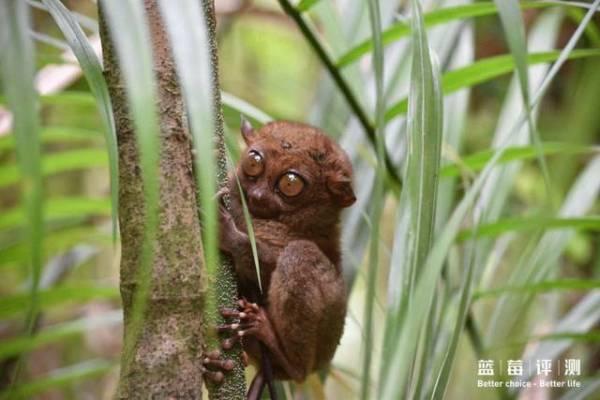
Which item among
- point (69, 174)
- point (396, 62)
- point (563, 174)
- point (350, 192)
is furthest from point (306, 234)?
point (69, 174)

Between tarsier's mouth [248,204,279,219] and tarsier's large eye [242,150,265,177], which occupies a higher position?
tarsier's large eye [242,150,265,177]

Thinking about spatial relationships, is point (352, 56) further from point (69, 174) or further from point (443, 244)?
point (69, 174)

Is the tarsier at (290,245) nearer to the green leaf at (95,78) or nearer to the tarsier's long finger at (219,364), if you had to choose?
the tarsier's long finger at (219,364)

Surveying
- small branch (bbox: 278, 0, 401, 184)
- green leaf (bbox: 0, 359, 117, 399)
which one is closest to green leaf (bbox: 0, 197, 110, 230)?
green leaf (bbox: 0, 359, 117, 399)

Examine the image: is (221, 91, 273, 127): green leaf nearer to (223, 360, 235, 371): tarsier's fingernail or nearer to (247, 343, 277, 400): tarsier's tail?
(247, 343, 277, 400): tarsier's tail

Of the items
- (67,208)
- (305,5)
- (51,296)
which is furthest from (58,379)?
(305,5)

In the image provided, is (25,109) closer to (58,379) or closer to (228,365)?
(228,365)
